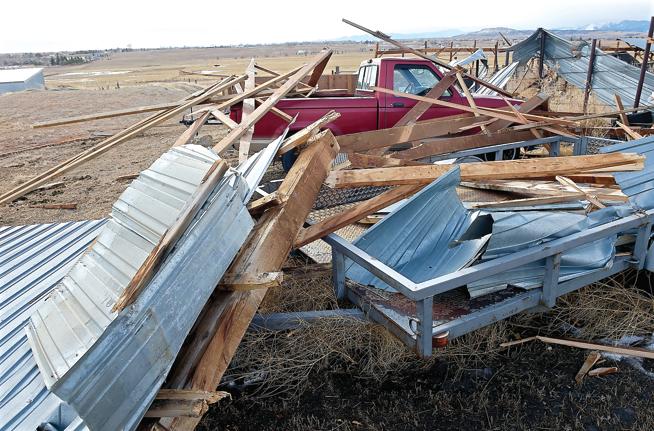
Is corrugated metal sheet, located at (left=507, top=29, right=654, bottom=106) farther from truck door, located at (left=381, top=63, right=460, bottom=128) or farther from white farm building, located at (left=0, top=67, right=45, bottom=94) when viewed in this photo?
white farm building, located at (left=0, top=67, right=45, bottom=94)

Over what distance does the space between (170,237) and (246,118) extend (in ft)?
11.5

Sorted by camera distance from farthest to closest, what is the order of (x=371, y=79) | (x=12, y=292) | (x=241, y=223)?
(x=371, y=79), (x=12, y=292), (x=241, y=223)

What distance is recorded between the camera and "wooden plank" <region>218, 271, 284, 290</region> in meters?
2.11

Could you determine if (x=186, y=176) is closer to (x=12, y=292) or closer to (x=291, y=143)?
(x=291, y=143)

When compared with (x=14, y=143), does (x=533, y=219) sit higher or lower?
higher

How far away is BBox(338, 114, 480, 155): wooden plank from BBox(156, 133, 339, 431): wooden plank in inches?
95.9

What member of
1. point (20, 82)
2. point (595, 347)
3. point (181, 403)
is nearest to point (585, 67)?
point (595, 347)

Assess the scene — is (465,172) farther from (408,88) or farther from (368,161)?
(408,88)

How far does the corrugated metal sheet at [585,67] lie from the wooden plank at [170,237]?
955 cm

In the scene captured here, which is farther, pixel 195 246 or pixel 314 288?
pixel 314 288

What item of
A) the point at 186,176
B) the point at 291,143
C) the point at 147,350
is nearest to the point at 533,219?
the point at 291,143

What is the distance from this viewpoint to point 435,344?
2.69 m

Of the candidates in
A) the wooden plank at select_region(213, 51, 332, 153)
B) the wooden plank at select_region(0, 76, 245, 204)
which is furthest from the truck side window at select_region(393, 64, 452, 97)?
the wooden plank at select_region(0, 76, 245, 204)

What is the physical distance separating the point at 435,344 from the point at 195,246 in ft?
4.76
